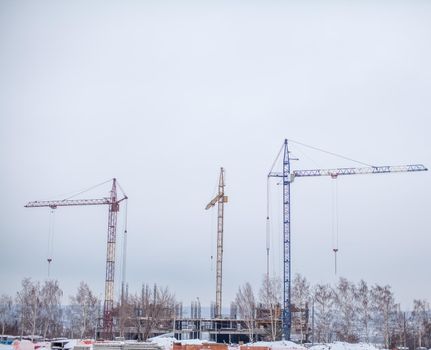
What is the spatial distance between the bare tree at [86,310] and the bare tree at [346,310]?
39.7 m

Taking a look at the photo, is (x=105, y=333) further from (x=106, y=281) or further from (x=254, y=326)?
(x=254, y=326)

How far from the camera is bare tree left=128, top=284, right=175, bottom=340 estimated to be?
87.6 metres

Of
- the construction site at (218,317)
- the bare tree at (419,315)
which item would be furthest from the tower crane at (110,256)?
the bare tree at (419,315)

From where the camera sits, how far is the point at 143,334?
3339 inches

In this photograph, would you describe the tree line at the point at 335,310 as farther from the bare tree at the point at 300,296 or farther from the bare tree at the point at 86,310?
the bare tree at the point at 86,310

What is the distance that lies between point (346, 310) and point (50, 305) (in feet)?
166

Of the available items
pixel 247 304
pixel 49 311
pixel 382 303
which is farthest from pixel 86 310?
pixel 382 303

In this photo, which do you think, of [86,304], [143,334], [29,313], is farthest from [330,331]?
[29,313]

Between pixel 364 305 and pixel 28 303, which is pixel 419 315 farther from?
pixel 28 303

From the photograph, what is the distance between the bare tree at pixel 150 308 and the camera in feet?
287

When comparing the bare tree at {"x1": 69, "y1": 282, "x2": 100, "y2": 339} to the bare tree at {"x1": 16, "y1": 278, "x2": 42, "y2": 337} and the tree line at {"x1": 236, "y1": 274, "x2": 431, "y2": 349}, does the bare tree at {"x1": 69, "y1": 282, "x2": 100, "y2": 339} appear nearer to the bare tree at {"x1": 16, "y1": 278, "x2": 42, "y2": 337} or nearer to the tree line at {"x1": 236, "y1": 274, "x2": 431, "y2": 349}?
the bare tree at {"x1": 16, "y1": 278, "x2": 42, "y2": 337}

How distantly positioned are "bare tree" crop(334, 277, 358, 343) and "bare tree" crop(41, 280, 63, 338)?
47391 millimetres

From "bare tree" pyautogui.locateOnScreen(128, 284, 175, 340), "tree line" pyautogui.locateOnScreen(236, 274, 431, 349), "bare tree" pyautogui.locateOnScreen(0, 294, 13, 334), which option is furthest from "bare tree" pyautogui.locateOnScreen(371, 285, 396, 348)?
"bare tree" pyautogui.locateOnScreen(0, 294, 13, 334)

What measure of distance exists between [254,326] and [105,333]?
73.7 ft
